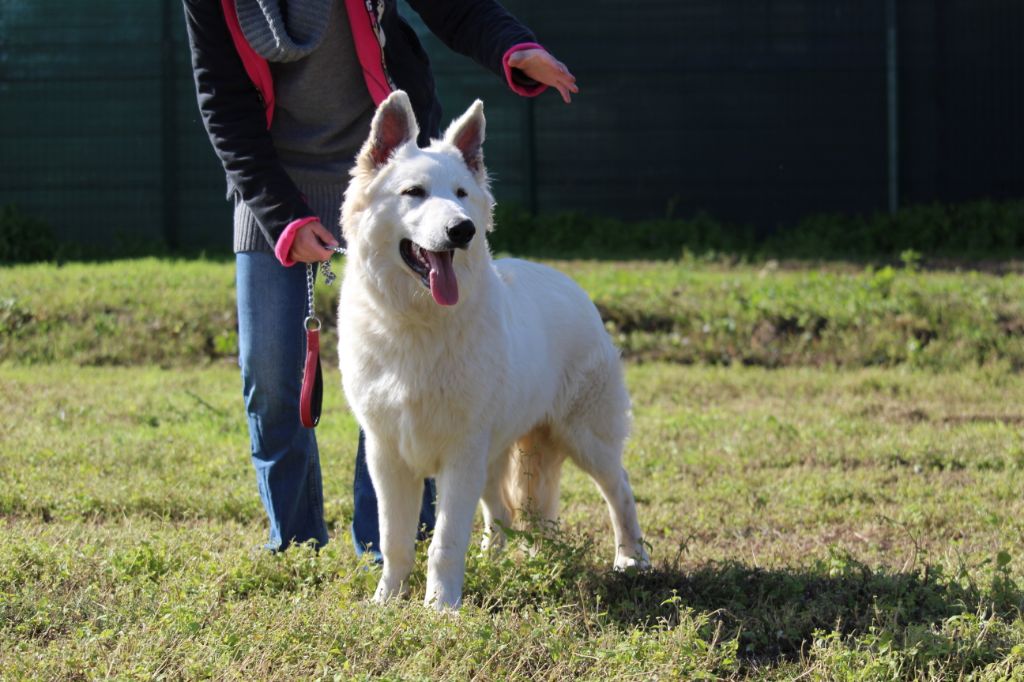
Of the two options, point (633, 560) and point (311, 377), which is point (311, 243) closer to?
point (311, 377)

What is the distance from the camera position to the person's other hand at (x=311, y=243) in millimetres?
4156

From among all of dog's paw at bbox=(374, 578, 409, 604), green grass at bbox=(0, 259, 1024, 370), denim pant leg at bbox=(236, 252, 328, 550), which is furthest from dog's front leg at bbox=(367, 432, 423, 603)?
green grass at bbox=(0, 259, 1024, 370)

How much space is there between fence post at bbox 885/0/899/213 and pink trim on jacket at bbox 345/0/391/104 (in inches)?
343

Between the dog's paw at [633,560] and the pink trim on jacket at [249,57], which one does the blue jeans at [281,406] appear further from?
the dog's paw at [633,560]

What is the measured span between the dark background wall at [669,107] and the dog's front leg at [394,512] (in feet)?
27.1

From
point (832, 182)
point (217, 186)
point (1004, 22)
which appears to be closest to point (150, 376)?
point (217, 186)

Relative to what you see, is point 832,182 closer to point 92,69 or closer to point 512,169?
point 512,169

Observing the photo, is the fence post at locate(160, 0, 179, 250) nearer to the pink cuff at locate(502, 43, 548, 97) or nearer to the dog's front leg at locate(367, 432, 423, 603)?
the pink cuff at locate(502, 43, 548, 97)

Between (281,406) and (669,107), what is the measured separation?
27.6ft

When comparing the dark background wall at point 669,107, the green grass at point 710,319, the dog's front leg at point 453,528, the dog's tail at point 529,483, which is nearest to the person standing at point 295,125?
the dog's tail at point 529,483

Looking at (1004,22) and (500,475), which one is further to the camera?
(1004,22)

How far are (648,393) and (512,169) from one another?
16.1ft

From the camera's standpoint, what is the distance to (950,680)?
140 inches

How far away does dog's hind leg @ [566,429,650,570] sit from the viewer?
4848mm
